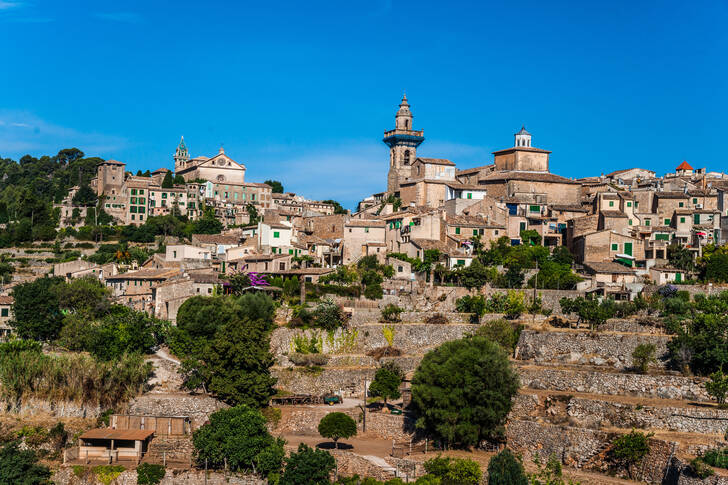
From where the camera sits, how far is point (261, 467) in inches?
1270

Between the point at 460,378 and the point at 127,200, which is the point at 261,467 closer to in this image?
the point at 460,378

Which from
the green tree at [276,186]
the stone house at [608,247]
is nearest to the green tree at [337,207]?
the green tree at [276,186]

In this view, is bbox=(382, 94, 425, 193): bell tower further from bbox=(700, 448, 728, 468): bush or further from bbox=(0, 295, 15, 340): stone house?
bbox=(700, 448, 728, 468): bush

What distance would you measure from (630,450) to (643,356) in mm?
8986

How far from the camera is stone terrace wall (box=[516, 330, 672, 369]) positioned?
39375mm

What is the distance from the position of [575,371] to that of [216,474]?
1611cm

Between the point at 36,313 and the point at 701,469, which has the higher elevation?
the point at 36,313

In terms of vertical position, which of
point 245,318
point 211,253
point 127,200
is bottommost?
point 245,318

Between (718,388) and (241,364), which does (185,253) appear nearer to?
(241,364)

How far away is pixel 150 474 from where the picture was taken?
107ft

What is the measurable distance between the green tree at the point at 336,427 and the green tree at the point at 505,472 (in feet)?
22.8

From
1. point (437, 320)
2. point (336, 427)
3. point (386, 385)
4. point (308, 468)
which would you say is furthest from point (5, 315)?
point (308, 468)

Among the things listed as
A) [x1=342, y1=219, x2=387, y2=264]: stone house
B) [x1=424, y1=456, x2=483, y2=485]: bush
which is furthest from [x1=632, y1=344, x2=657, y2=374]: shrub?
[x1=342, y1=219, x2=387, y2=264]: stone house

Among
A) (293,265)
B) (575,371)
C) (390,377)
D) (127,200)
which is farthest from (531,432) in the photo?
(127,200)
